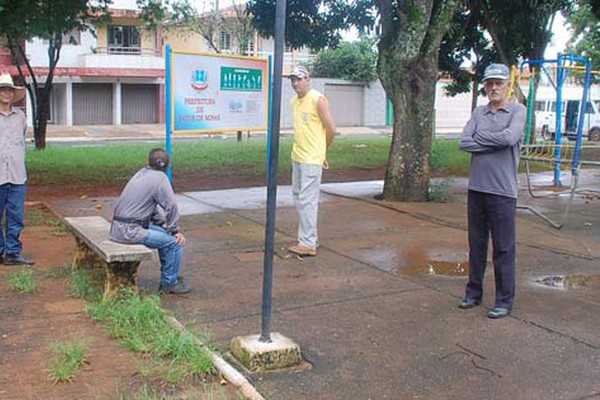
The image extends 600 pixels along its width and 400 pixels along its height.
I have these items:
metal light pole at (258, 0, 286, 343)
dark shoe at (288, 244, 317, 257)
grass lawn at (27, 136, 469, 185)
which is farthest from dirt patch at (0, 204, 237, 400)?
grass lawn at (27, 136, 469, 185)

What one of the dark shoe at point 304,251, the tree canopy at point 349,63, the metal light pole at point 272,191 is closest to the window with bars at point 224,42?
the tree canopy at point 349,63

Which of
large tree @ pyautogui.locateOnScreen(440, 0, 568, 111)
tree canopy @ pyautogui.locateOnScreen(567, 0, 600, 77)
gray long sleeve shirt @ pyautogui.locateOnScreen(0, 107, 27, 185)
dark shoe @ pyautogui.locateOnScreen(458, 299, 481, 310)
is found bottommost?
dark shoe @ pyautogui.locateOnScreen(458, 299, 481, 310)

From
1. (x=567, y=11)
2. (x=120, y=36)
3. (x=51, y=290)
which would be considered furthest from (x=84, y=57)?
(x=51, y=290)

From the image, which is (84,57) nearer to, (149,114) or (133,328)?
(149,114)

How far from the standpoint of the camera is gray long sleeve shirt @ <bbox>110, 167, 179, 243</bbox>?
550cm

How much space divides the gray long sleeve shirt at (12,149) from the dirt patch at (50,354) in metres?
0.82

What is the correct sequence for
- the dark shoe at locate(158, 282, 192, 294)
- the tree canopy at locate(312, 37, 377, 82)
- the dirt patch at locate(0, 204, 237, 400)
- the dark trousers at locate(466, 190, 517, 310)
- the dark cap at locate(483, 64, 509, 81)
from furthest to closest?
the tree canopy at locate(312, 37, 377, 82)
the dark shoe at locate(158, 282, 192, 294)
the dark trousers at locate(466, 190, 517, 310)
the dark cap at locate(483, 64, 509, 81)
the dirt patch at locate(0, 204, 237, 400)

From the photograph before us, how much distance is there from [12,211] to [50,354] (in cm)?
259

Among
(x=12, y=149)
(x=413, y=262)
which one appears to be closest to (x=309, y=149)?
(x=413, y=262)

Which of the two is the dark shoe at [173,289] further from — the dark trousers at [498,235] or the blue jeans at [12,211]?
the dark trousers at [498,235]

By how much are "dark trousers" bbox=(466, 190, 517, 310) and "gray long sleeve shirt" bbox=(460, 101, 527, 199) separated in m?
0.08

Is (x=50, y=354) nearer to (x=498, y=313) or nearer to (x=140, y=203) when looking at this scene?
(x=140, y=203)

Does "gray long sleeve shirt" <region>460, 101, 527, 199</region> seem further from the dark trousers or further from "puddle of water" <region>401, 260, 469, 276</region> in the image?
"puddle of water" <region>401, 260, 469, 276</region>

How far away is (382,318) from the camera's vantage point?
207 inches
